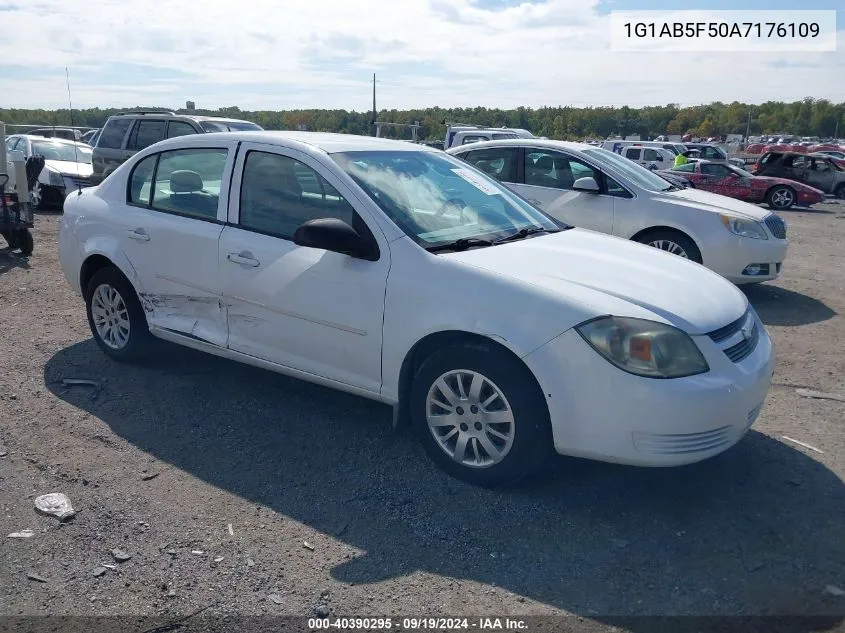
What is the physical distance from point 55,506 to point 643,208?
6.52 m

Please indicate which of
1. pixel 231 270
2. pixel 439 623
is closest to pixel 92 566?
pixel 439 623

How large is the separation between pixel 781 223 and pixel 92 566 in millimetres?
7875

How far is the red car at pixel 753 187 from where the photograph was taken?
68.7 feet

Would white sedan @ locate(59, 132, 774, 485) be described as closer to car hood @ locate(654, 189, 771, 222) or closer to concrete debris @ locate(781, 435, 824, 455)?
concrete debris @ locate(781, 435, 824, 455)

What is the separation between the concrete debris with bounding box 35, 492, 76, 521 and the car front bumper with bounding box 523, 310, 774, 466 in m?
2.28

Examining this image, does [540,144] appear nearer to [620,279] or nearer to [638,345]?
[620,279]

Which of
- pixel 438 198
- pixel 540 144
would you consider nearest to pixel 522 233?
pixel 438 198

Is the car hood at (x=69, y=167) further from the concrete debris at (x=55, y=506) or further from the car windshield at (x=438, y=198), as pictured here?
the concrete debris at (x=55, y=506)

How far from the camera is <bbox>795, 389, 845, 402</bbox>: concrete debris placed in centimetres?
521

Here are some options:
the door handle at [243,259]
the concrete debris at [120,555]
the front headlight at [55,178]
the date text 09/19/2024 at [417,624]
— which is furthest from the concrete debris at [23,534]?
the front headlight at [55,178]

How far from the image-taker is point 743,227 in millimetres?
8039

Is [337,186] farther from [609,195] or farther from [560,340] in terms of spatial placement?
[609,195]

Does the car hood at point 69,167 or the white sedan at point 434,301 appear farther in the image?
the car hood at point 69,167

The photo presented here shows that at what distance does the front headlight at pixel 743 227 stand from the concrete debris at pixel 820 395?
303 cm
